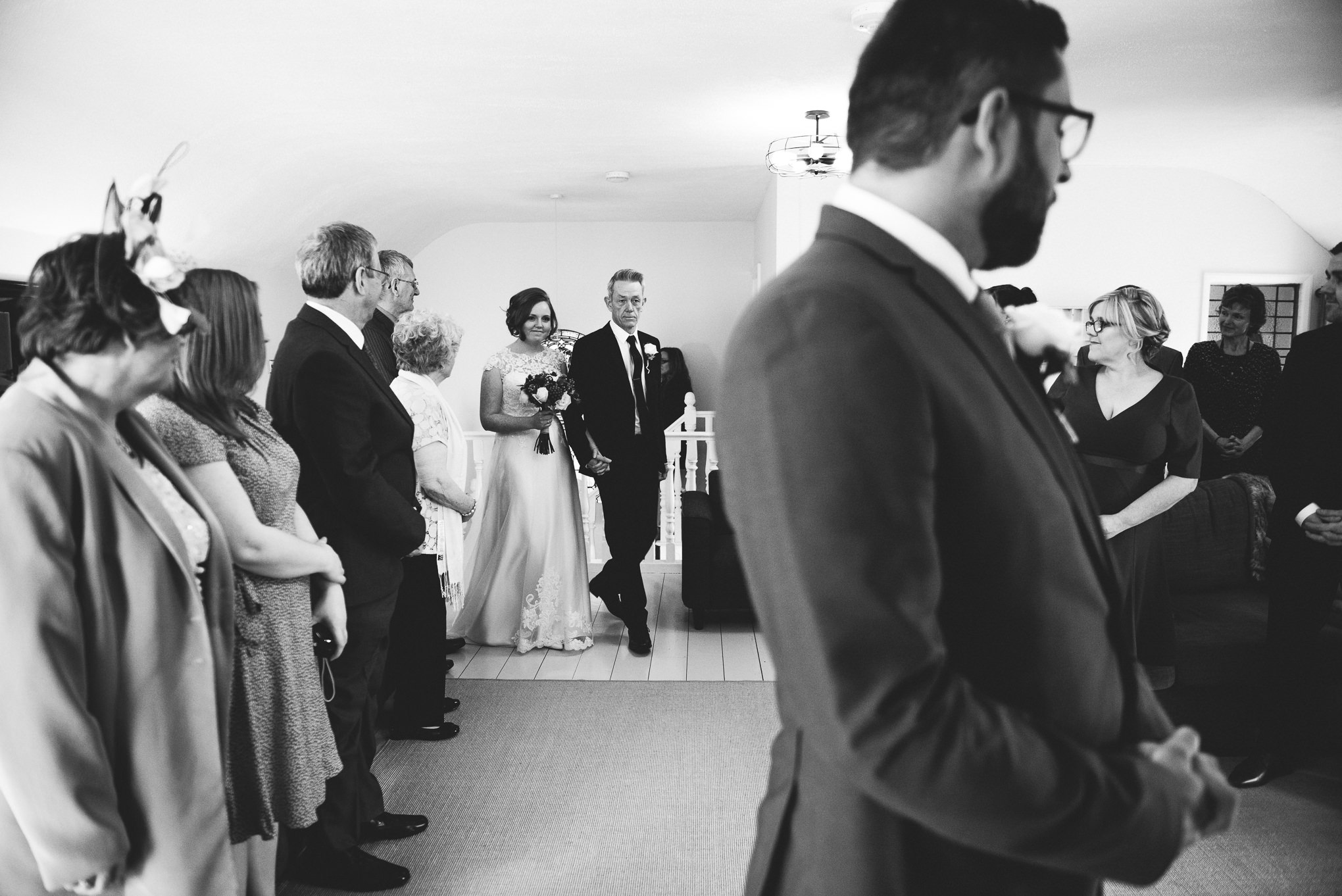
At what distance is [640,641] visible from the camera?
4.64 m

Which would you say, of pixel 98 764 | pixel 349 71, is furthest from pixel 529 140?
pixel 98 764

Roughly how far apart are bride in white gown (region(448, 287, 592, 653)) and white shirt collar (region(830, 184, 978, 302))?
12.3ft

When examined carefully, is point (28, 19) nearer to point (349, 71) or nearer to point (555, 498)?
point (349, 71)

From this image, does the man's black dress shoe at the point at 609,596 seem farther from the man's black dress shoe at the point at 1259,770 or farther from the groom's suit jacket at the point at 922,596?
the groom's suit jacket at the point at 922,596

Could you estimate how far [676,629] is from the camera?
505 cm

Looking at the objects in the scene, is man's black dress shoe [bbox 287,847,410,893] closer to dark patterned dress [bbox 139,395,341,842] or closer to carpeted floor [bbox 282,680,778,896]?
carpeted floor [bbox 282,680,778,896]

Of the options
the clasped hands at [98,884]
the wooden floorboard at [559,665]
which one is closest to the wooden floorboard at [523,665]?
the wooden floorboard at [559,665]

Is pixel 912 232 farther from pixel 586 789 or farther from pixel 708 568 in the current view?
pixel 708 568

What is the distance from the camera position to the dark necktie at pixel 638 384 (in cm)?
478

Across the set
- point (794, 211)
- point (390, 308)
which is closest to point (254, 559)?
point (390, 308)

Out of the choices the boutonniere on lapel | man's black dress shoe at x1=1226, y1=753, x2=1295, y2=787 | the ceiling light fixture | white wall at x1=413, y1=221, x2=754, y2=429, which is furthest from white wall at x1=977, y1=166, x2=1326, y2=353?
the boutonniere on lapel

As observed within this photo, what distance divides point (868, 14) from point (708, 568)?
265 cm

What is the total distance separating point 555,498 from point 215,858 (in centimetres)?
320

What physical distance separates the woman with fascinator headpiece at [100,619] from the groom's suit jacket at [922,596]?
3.36 ft
